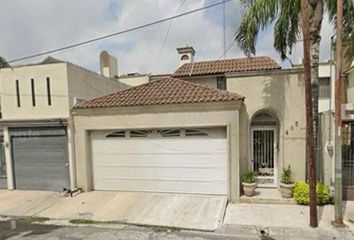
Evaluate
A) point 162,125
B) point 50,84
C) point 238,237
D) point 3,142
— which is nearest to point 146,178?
point 162,125

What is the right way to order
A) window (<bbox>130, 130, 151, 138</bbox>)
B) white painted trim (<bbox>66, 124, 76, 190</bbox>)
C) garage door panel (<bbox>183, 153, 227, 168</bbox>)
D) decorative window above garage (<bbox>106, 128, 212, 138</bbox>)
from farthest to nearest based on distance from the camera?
white painted trim (<bbox>66, 124, 76, 190</bbox>) → window (<bbox>130, 130, 151, 138</bbox>) → decorative window above garage (<bbox>106, 128, 212, 138</bbox>) → garage door panel (<bbox>183, 153, 227, 168</bbox>)

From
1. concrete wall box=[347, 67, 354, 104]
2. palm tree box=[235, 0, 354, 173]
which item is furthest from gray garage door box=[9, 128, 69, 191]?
concrete wall box=[347, 67, 354, 104]

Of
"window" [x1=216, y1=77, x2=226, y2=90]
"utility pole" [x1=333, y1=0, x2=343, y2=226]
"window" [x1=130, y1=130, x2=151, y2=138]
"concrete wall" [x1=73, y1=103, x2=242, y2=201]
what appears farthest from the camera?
"window" [x1=216, y1=77, x2=226, y2=90]

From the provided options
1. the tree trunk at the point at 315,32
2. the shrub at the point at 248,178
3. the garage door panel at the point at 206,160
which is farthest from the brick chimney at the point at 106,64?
the tree trunk at the point at 315,32

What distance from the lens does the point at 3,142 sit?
12008 mm

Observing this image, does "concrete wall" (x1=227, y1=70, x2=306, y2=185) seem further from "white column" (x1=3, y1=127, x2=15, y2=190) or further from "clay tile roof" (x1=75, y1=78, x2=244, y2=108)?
"white column" (x1=3, y1=127, x2=15, y2=190)

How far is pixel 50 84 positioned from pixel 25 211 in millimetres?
4932

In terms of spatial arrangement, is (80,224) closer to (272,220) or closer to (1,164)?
(272,220)

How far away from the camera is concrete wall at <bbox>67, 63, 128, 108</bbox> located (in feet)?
37.3

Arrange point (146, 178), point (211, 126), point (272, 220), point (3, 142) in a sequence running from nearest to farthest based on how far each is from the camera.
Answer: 1. point (272, 220)
2. point (211, 126)
3. point (146, 178)
4. point (3, 142)

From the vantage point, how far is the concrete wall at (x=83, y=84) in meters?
11.4

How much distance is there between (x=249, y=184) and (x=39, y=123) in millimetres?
8613

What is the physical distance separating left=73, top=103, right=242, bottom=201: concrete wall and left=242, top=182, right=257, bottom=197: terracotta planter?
303 millimetres

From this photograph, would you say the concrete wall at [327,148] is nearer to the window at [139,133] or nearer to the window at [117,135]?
the window at [139,133]
